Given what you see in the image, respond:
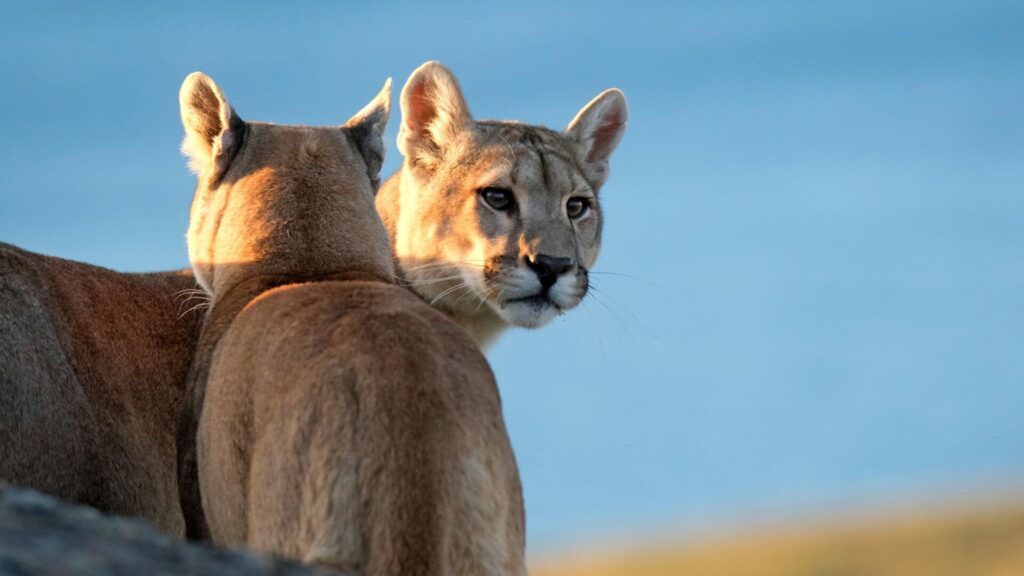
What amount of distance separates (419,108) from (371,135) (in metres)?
2.37

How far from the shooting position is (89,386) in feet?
41.4

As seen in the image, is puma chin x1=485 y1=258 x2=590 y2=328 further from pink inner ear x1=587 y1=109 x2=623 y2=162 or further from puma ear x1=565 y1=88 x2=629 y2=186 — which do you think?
pink inner ear x1=587 y1=109 x2=623 y2=162

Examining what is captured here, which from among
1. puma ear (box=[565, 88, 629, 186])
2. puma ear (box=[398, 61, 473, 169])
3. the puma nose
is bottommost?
the puma nose

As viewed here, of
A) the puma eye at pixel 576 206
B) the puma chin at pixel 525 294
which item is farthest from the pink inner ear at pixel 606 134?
the puma chin at pixel 525 294

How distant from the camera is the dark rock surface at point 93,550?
7.26 meters

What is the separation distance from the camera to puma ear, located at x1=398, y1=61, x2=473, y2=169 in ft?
52.3

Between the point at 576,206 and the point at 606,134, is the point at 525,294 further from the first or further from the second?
the point at 606,134

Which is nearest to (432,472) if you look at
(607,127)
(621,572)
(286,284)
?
(286,284)

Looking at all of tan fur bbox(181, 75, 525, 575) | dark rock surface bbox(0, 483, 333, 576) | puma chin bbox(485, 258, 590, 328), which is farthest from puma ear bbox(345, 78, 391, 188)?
dark rock surface bbox(0, 483, 333, 576)

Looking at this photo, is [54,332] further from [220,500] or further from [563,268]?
[563,268]

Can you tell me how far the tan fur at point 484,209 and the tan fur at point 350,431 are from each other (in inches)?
104

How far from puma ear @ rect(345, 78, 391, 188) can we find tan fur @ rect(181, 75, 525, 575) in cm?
193

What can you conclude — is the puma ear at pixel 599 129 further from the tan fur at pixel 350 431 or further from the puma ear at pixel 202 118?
the tan fur at pixel 350 431

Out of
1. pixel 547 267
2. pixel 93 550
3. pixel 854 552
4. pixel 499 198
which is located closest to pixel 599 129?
pixel 499 198
